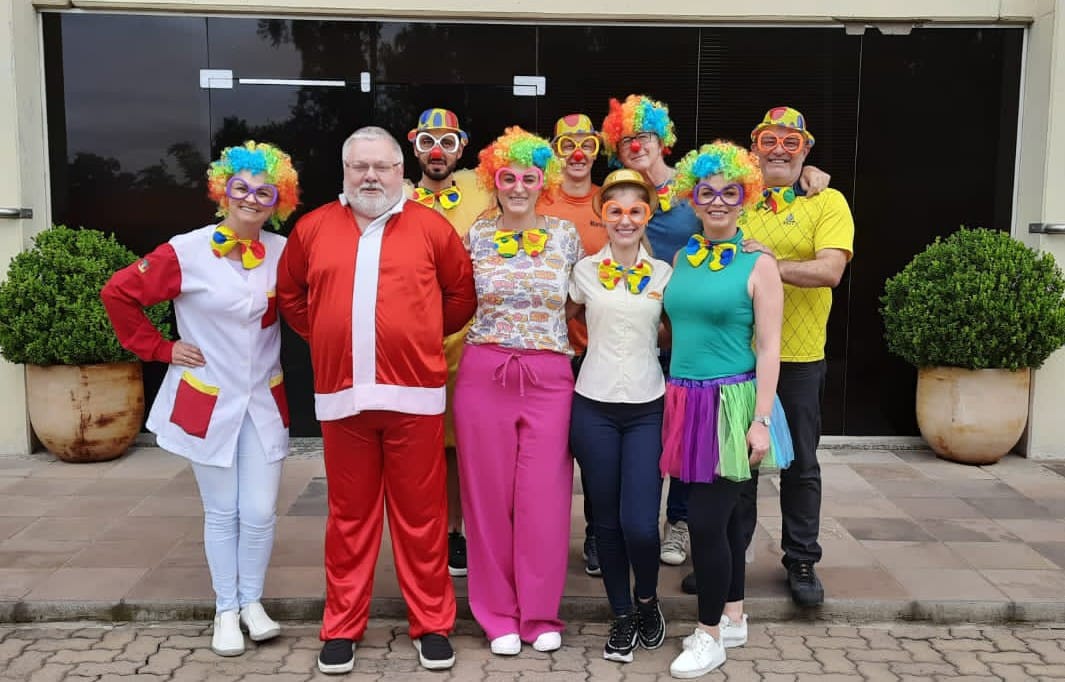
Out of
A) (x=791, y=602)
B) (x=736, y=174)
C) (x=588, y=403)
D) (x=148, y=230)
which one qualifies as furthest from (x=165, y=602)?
(x=148, y=230)

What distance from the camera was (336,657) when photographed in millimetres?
3691

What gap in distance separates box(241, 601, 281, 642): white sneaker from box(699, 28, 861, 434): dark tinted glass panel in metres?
4.59

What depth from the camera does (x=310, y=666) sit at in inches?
149

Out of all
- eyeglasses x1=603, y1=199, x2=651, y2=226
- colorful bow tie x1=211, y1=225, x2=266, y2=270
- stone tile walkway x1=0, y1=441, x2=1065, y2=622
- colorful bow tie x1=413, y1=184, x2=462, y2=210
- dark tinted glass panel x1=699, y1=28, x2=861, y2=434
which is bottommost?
stone tile walkway x1=0, y1=441, x2=1065, y2=622

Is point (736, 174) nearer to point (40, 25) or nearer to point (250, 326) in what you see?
point (250, 326)

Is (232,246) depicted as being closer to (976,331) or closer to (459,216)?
(459,216)

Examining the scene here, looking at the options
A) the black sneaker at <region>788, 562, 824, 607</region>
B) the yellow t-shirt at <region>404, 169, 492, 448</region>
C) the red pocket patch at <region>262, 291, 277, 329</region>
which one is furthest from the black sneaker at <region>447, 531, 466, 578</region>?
the black sneaker at <region>788, 562, 824, 607</region>

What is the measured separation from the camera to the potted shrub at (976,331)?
244 inches

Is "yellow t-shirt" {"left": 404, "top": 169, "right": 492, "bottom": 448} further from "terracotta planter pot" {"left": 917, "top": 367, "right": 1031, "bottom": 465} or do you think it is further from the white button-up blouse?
"terracotta planter pot" {"left": 917, "top": 367, "right": 1031, "bottom": 465}

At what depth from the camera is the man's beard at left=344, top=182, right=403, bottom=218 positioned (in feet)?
11.5

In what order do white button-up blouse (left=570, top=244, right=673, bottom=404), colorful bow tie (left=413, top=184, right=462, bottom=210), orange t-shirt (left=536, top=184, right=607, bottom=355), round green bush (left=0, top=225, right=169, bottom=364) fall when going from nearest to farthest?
white button-up blouse (left=570, top=244, right=673, bottom=404) → orange t-shirt (left=536, top=184, right=607, bottom=355) → colorful bow tie (left=413, top=184, right=462, bottom=210) → round green bush (left=0, top=225, right=169, bottom=364)

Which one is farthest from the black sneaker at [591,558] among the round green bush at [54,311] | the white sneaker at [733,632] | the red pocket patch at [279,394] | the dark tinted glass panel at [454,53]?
the dark tinted glass panel at [454,53]

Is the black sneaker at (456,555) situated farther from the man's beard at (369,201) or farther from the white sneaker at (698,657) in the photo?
the man's beard at (369,201)

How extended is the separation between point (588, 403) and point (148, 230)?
14.6 feet
